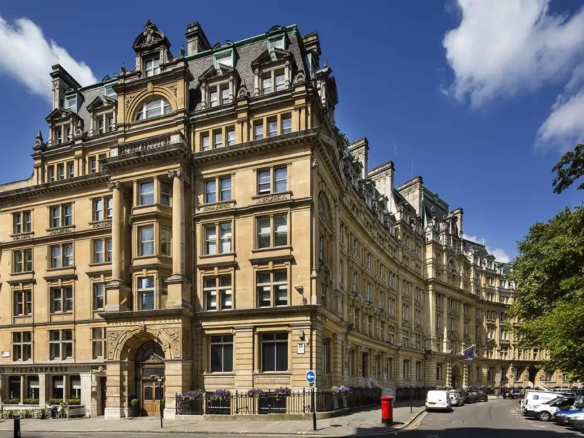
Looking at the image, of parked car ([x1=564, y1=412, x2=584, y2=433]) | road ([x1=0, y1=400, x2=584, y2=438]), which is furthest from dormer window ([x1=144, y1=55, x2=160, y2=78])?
parked car ([x1=564, y1=412, x2=584, y2=433])

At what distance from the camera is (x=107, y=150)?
4056cm

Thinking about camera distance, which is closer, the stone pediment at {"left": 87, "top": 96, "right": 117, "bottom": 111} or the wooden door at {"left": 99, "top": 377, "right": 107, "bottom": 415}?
the wooden door at {"left": 99, "top": 377, "right": 107, "bottom": 415}

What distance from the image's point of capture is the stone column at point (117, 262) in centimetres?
3378

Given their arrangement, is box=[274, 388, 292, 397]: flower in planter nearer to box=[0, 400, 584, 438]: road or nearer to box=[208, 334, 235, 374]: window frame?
box=[0, 400, 584, 438]: road

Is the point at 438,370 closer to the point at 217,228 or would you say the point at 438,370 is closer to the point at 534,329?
the point at 534,329

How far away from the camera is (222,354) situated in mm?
33062

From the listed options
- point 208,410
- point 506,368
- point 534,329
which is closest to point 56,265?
point 208,410

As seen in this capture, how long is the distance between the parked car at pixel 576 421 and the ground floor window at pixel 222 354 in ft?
64.3

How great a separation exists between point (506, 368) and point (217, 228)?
268 feet

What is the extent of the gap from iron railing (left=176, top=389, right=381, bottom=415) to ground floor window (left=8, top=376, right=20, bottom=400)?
18.4m

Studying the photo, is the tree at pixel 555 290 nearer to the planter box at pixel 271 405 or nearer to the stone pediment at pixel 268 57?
the planter box at pixel 271 405

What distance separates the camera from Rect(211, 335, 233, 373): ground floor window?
32.8 metres

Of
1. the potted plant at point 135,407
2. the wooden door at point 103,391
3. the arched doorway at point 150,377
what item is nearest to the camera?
the potted plant at point 135,407

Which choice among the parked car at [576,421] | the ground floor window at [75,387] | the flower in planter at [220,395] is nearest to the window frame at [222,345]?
the flower in planter at [220,395]
